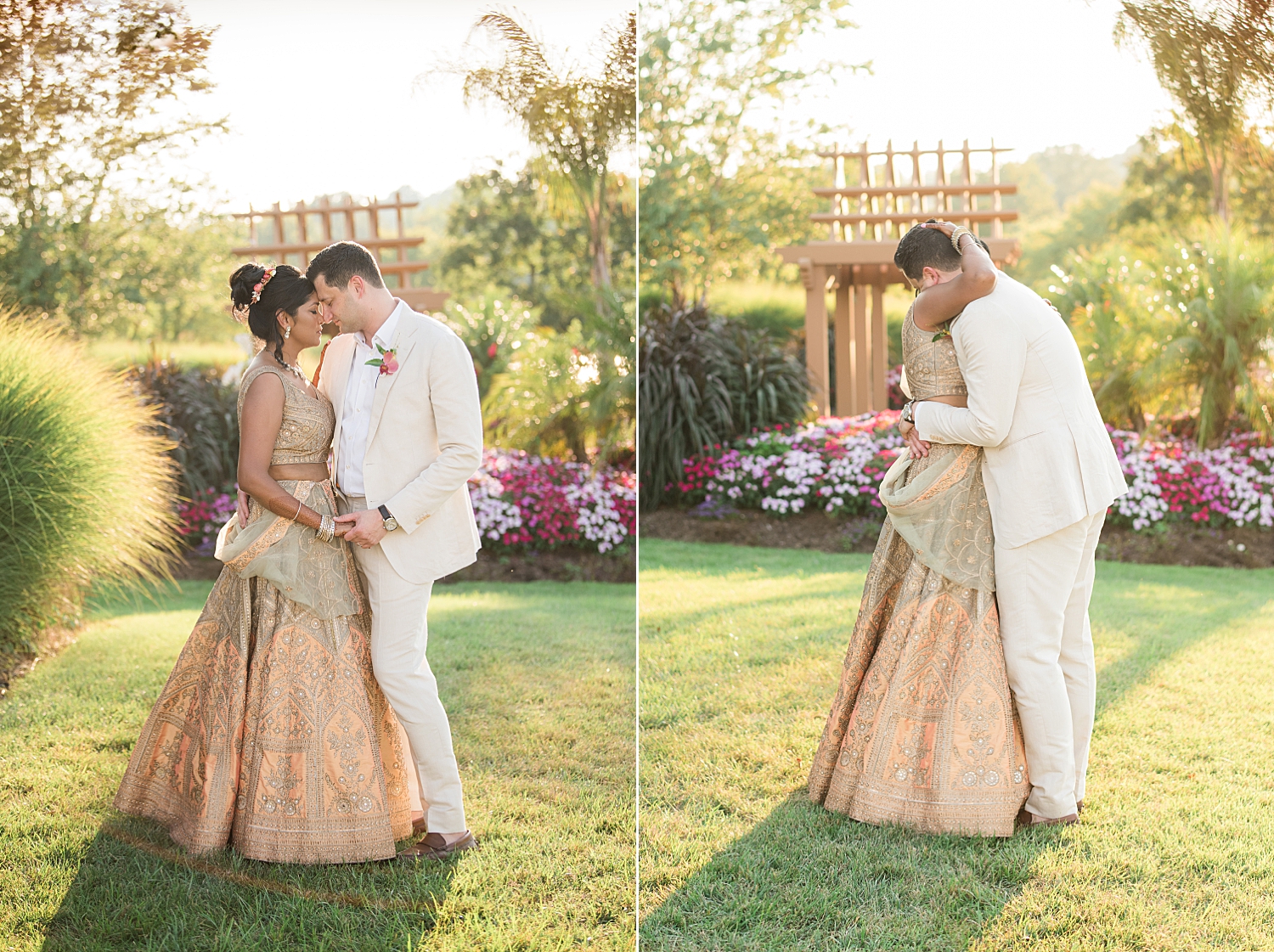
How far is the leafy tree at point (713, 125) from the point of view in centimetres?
1318

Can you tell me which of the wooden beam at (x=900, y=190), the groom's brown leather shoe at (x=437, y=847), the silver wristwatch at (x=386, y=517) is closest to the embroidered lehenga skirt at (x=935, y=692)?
the groom's brown leather shoe at (x=437, y=847)

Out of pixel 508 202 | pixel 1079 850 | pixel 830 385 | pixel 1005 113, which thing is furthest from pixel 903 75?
Result: pixel 1079 850

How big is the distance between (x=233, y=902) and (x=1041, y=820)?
233 cm

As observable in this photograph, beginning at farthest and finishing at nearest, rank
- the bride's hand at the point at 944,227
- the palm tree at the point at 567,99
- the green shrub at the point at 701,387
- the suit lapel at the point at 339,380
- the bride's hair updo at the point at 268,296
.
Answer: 1. the green shrub at the point at 701,387
2. the palm tree at the point at 567,99
3. the bride's hand at the point at 944,227
4. the suit lapel at the point at 339,380
5. the bride's hair updo at the point at 268,296

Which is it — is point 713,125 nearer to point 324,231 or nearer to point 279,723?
point 324,231

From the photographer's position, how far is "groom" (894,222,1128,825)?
290 cm

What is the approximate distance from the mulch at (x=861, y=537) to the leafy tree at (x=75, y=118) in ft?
15.0

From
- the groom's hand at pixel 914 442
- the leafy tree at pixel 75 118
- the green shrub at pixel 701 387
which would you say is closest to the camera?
the groom's hand at pixel 914 442

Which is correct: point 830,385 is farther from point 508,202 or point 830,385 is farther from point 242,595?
point 242,595

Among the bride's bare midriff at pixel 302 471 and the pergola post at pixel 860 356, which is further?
the pergola post at pixel 860 356

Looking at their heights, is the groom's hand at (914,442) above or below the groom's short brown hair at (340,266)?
below

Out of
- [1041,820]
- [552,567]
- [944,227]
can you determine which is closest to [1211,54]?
[944,227]

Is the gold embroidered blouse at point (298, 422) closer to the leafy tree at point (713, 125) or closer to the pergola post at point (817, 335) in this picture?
the pergola post at point (817, 335)

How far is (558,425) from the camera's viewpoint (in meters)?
8.06
